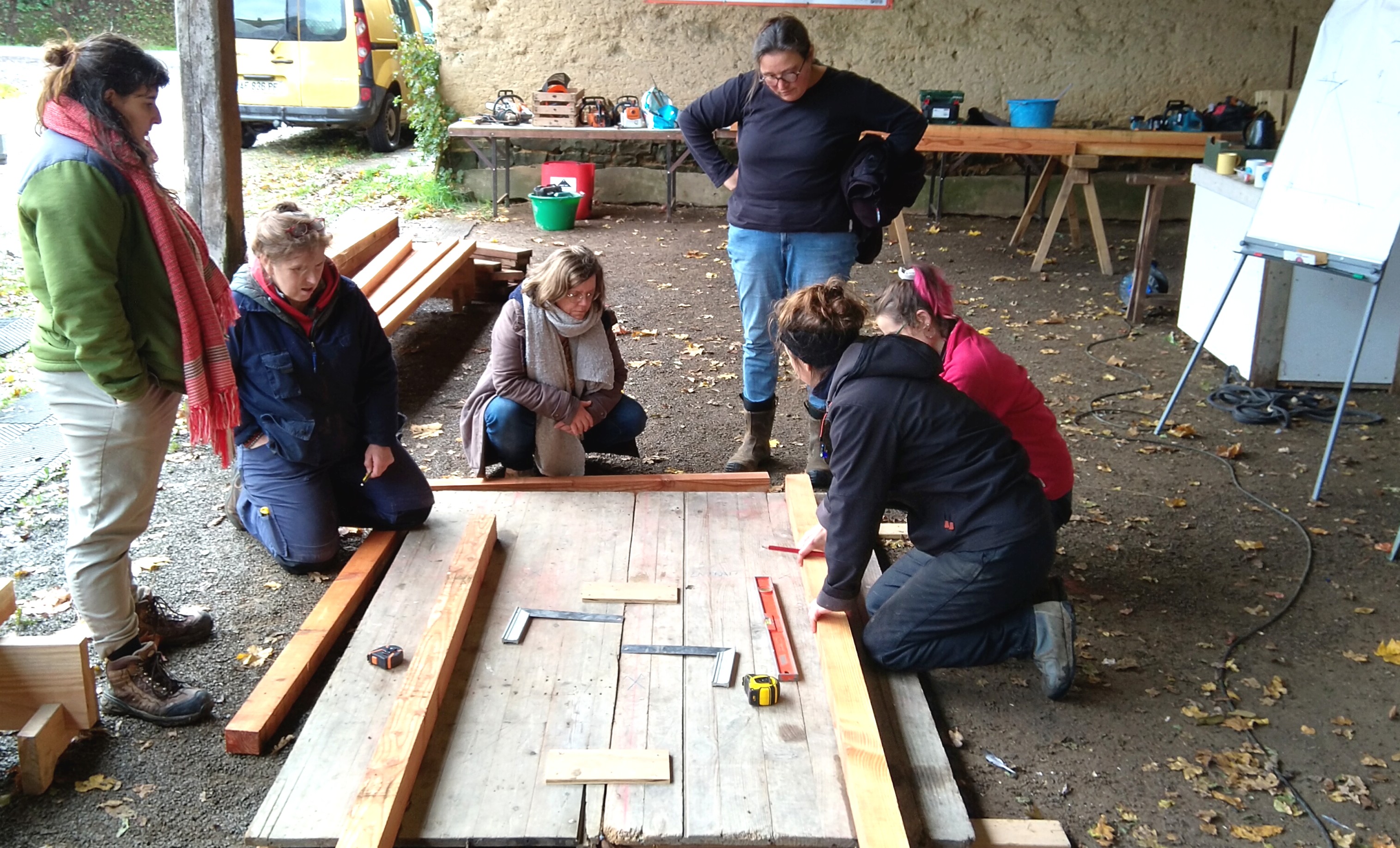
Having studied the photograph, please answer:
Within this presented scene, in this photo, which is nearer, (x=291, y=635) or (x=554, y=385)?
(x=291, y=635)

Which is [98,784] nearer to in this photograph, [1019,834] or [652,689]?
[652,689]

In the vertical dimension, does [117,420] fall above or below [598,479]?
above

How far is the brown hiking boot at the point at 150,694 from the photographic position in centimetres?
306

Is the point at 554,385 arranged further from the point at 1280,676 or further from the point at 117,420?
the point at 1280,676

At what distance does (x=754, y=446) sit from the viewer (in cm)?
496

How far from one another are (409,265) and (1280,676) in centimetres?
531

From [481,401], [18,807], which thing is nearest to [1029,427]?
[481,401]

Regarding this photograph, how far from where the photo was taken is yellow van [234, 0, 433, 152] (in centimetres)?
1262

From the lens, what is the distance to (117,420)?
9.44 ft

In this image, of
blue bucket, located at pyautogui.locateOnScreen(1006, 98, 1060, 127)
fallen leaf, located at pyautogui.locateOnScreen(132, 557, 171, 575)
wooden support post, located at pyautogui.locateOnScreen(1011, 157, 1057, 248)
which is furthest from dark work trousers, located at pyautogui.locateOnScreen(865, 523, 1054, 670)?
blue bucket, located at pyautogui.locateOnScreen(1006, 98, 1060, 127)

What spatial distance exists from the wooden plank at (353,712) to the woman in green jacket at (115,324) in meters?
0.43

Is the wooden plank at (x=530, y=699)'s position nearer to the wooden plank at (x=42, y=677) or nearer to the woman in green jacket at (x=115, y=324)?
the woman in green jacket at (x=115, y=324)

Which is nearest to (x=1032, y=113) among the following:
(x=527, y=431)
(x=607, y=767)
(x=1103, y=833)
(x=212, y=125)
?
(x=527, y=431)

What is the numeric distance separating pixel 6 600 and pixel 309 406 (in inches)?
44.2
